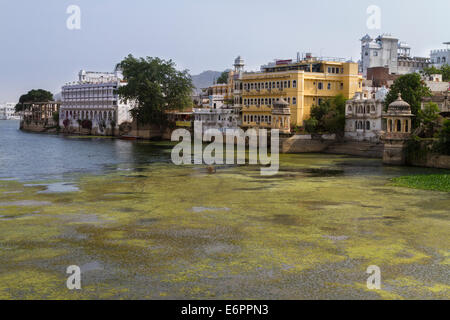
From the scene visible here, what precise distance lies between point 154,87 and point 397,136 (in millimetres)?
43999

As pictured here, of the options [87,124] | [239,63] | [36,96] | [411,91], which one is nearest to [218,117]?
[239,63]

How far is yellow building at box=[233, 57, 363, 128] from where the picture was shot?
6175 centimetres

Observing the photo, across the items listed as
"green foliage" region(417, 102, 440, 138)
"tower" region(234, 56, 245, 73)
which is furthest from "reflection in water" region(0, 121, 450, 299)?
"tower" region(234, 56, 245, 73)

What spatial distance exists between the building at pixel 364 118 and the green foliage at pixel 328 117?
0.86 metres

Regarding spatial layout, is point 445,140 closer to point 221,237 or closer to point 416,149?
point 416,149

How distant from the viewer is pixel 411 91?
5056cm

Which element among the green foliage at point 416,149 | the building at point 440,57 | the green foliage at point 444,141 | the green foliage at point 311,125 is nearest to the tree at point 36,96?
the building at point 440,57

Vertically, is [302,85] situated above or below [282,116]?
above

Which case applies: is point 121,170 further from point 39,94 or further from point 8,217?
point 39,94

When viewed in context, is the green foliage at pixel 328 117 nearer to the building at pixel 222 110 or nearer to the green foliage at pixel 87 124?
the building at pixel 222 110

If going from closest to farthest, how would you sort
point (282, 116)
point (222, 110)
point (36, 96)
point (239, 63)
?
point (282, 116)
point (222, 110)
point (239, 63)
point (36, 96)

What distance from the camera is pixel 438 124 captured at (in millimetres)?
45156

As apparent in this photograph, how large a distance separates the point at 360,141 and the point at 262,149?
9.89 metres

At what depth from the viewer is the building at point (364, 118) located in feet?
178
